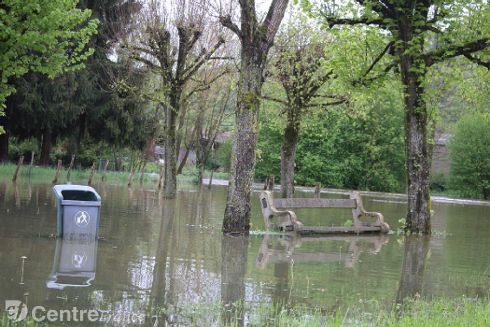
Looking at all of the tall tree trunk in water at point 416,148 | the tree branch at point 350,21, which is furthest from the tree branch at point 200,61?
the tall tree trunk in water at point 416,148

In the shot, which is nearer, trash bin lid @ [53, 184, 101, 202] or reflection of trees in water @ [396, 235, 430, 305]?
reflection of trees in water @ [396, 235, 430, 305]

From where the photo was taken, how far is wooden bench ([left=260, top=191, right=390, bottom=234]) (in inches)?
698

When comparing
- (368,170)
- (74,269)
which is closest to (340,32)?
(74,269)

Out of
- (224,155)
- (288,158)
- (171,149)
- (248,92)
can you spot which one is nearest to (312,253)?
(248,92)

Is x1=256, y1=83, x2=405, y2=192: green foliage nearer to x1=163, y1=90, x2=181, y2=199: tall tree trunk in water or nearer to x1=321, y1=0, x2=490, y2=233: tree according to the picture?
x1=163, y1=90, x2=181, y2=199: tall tree trunk in water

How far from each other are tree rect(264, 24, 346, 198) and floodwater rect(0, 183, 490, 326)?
43.1ft

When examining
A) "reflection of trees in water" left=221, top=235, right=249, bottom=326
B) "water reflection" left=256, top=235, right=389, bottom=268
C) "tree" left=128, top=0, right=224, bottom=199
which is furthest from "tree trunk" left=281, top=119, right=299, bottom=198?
"reflection of trees in water" left=221, top=235, right=249, bottom=326

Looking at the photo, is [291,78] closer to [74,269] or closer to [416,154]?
[416,154]

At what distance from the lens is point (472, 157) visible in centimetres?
6328

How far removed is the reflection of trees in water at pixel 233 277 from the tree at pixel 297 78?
16453 millimetres

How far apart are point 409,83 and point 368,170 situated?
46.0 m

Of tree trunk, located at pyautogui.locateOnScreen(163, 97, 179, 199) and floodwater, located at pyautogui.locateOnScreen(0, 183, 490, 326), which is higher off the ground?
tree trunk, located at pyautogui.locateOnScreen(163, 97, 179, 199)

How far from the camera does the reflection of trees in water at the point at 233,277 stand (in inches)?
302

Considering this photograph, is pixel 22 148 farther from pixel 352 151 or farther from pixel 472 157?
pixel 472 157
